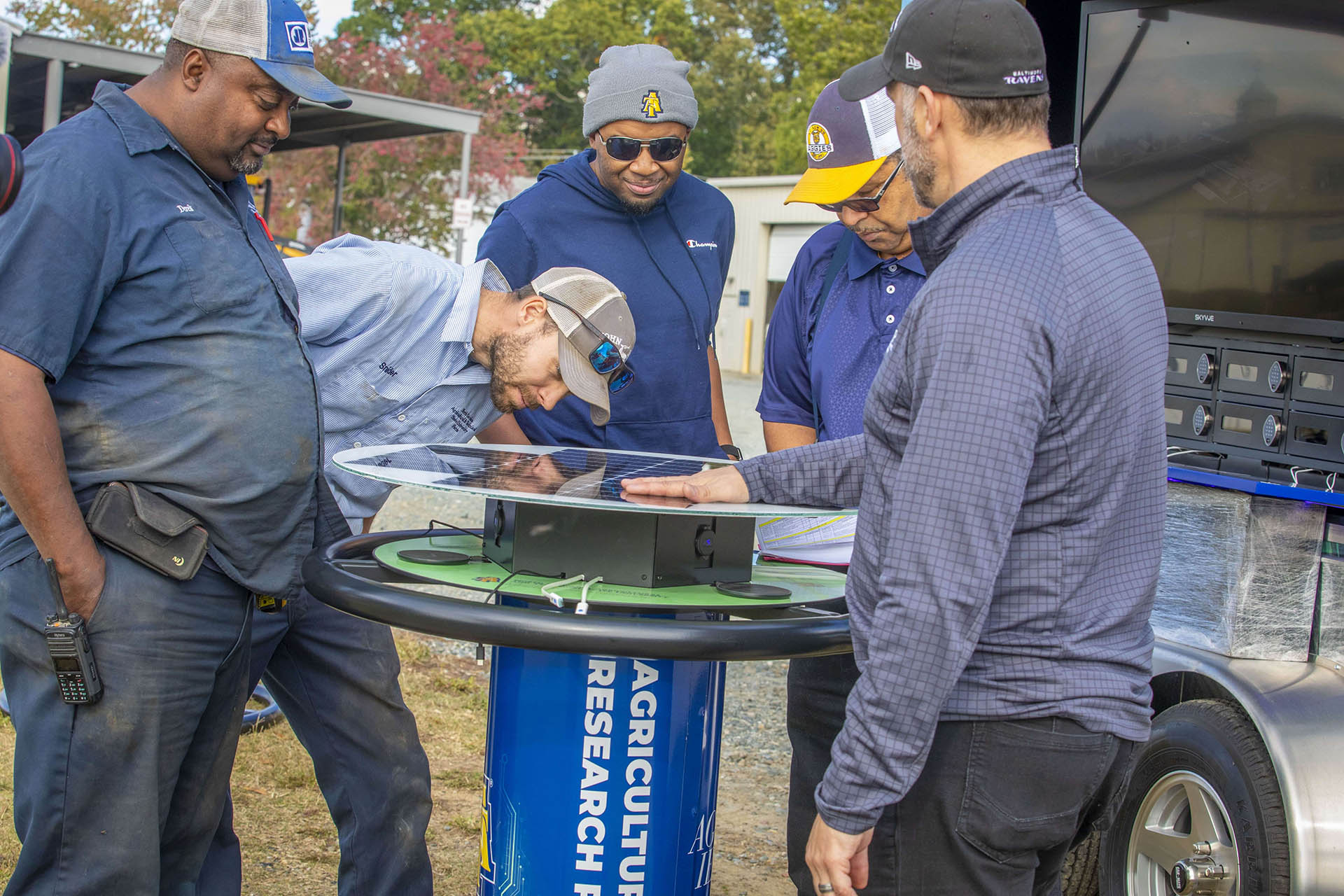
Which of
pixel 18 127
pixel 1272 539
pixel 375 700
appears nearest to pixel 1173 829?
pixel 1272 539

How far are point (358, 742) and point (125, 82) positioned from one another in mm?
7206

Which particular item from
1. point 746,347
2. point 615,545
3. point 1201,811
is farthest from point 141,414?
point 746,347

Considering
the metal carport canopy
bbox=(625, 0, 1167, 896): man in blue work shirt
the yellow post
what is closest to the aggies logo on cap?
bbox=(625, 0, 1167, 896): man in blue work shirt

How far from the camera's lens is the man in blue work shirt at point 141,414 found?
6.46ft

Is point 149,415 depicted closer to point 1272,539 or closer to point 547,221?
point 547,221

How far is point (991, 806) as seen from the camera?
165cm

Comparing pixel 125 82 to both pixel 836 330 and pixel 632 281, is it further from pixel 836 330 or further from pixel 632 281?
pixel 836 330

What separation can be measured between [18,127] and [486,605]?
42.8 feet

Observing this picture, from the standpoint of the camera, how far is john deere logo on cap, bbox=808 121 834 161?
2.75 metres

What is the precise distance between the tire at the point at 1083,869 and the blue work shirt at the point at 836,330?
136 cm

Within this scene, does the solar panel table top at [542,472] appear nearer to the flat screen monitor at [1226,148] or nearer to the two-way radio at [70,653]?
the two-way radio at [70,653]

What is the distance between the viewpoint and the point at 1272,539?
272 centimetres

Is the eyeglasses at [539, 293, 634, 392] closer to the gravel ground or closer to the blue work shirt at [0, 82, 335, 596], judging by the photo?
the blue work shirt at [0, 82, 335, 596]

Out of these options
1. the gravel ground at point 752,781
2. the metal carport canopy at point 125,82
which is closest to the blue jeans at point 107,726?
the gravel ground at point 752,781
